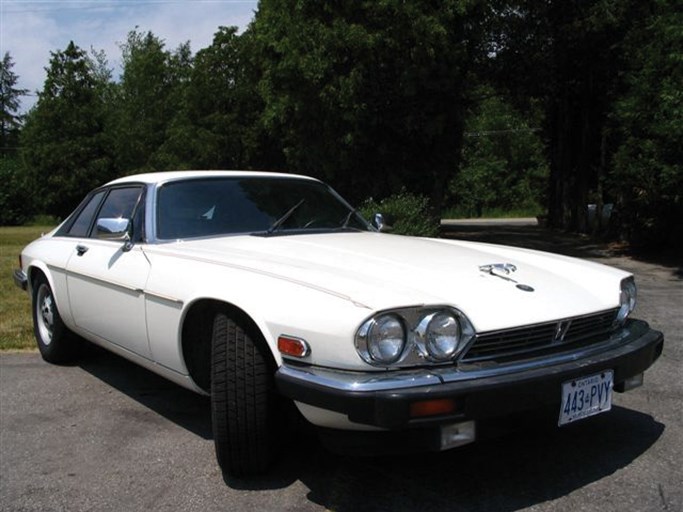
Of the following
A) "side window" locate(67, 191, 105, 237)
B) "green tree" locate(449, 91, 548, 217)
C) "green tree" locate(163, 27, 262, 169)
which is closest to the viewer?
"side window" locate(67, 191, 105, 237)

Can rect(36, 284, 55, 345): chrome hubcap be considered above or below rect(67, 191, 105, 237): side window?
below

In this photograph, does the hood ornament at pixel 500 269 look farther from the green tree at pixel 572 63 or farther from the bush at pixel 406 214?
the green tree at pixel 572 63

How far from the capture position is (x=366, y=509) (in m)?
2.68

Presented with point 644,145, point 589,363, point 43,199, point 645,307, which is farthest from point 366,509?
point 43,199

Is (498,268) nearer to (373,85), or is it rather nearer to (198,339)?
(198,339)

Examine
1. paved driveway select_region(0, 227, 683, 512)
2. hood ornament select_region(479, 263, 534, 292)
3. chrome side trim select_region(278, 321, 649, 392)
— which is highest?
hood ornament select_region(479, 263, 534, 292)

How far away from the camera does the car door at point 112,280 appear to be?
354 cm

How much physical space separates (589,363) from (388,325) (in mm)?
937

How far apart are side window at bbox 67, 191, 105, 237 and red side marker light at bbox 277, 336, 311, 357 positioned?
102 inches

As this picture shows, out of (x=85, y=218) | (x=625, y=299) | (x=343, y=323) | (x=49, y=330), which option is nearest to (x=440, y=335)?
(x=343, y=323)

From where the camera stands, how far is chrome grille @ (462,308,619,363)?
262 centimetres

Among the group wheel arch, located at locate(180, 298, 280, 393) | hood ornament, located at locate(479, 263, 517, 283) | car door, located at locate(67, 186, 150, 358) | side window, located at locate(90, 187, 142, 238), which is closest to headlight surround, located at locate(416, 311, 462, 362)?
hood ornament, located at locate(479, 263, 517, 283)

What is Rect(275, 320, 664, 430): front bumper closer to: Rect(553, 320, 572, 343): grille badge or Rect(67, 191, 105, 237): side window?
Rect(553, 320, 572, 343): grille badge

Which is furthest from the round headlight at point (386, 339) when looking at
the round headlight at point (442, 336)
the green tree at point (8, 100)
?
the green tree at point (8, 100)
